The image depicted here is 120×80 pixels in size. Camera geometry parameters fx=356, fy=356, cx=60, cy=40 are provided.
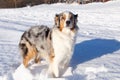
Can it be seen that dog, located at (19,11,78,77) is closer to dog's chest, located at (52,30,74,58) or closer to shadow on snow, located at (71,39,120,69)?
dog's chest, located at (52,30,74,58)

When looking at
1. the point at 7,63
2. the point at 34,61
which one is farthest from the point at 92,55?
the point at 7,63

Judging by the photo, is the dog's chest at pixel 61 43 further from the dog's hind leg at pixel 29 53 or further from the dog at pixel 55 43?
the dog's hind leg at pixel 29 53

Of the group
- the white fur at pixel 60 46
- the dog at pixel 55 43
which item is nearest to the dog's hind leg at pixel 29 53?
the dog at pixel 55 43

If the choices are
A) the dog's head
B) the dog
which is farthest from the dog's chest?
the dog's head

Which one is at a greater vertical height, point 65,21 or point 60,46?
point 65,21

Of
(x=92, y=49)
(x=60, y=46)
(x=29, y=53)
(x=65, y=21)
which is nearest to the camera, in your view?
(x=65, y=21)

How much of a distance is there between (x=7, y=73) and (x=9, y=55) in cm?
175

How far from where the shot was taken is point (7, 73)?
6.64 meters

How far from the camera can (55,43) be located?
6.87 m

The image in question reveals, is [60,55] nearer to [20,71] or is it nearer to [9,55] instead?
[20,71]

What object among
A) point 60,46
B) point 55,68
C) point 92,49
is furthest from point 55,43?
point 92,49

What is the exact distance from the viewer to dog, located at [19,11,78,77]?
6750 millimetres

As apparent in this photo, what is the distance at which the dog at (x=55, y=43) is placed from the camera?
266 inches

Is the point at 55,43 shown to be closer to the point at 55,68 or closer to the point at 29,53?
the point at 55,68
